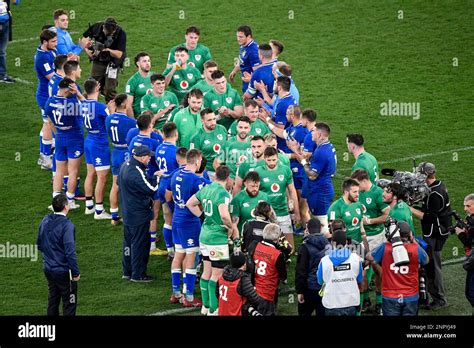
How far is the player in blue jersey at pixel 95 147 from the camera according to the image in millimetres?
16734

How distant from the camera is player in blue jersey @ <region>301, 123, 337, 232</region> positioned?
1535 cm

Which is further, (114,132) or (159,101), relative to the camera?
(159,101)

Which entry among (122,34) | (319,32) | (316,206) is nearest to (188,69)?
(122,34)

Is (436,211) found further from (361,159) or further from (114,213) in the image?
(114,213)

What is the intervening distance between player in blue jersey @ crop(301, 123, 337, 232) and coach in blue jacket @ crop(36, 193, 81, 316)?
3958 mm

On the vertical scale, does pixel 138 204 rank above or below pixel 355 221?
above

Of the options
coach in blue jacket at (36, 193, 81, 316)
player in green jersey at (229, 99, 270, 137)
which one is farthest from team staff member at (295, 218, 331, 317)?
player in green jersey at (229, 99, 270, 137)

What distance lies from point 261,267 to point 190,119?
4.16 meters

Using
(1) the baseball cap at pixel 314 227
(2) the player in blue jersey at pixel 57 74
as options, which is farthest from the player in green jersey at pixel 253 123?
(1) the baseball cap at pixel 314 227

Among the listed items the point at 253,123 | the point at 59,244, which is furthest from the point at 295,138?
the point at 59,244

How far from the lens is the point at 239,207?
559 inches

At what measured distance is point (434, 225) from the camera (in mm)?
14312

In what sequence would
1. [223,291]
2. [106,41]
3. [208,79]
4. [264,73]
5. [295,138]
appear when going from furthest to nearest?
[106,41], [264,73], [208,79], [295,138], [223,291]

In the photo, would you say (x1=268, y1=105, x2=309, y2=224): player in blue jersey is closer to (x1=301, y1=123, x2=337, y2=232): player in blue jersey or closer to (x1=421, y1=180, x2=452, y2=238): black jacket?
(x1=301, y1=123, x2=337, y2=232): player in blue jersey
